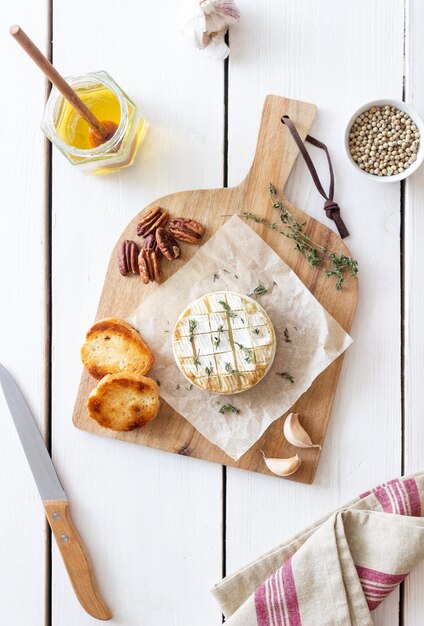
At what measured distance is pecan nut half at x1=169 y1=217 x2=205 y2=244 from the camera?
157 cm

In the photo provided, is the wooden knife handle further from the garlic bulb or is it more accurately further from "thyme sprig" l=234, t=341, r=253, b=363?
the garlic bulb

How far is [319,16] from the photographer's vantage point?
1614mm

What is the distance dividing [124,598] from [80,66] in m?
1.23

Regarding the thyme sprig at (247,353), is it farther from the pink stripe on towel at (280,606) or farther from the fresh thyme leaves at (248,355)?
the pink stripe on towel at (280,606)

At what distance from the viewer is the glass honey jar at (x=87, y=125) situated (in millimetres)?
1503

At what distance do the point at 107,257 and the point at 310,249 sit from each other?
1.52 ft

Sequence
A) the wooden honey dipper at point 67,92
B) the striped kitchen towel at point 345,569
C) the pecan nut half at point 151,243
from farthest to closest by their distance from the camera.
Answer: the pecan nut half at point 151,243, the striped kitchen towel at point 345,569, the wooden honey dipper at point 67,92

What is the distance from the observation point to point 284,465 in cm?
155

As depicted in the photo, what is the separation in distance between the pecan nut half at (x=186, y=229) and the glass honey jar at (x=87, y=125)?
185 mm

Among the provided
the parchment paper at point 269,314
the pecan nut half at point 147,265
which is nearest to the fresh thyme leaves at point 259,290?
the parchment paper at point 269,314

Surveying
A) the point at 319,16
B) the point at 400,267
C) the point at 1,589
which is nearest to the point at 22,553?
the point at 1,589

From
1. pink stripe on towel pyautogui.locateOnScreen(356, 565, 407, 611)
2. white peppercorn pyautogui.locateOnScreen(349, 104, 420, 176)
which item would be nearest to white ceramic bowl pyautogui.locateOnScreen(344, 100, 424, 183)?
white peppercorn pyautogui.locateOnScreen(349, 104, 420, 176)

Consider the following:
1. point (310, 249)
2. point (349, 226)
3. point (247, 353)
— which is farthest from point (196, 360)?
point (349, 226)

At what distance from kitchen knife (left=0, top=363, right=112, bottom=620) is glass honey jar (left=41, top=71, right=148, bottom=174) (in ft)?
1.94
